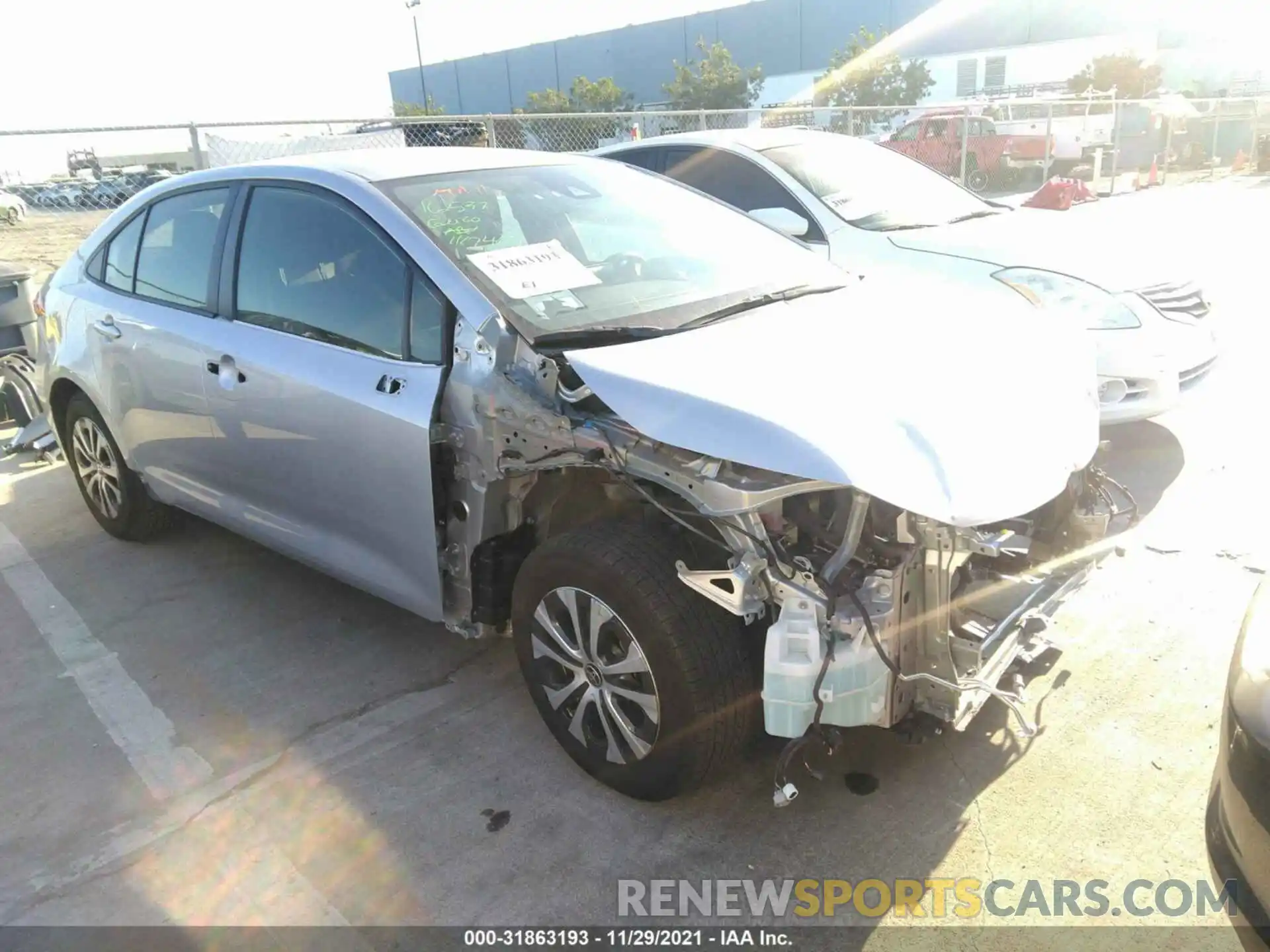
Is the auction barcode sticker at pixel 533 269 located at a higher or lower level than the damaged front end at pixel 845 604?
higher

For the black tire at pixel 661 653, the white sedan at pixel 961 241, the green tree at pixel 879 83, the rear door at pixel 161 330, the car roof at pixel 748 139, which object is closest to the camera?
the black tire at pixel 661 653

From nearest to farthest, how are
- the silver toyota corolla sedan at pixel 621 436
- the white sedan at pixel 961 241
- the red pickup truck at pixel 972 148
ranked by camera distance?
the silver toyota corolla sedan at pixel 621 436
the white sedan at pixel 961 241
the red pickup truck at pixel 972 148

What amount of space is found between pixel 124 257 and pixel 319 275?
160cm

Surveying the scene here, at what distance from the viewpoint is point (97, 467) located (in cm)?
482

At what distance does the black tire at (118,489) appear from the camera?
4.63 m

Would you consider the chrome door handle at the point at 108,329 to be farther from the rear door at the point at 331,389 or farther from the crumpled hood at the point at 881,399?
the crumpled hood at the point at 881,399

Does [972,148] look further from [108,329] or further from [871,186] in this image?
[108,329]

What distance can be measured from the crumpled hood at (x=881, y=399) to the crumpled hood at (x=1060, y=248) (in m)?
2.25

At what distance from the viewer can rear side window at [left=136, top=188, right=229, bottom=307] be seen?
385 cm

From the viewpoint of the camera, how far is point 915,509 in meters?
2.16

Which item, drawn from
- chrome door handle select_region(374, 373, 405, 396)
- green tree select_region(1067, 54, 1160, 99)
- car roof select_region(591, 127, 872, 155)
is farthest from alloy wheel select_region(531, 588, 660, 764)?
green tree select_region(1067, 54, 1160, 99)

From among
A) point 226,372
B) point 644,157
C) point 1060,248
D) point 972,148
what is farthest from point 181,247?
point 972,148

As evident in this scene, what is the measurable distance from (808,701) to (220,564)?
3.34 meters

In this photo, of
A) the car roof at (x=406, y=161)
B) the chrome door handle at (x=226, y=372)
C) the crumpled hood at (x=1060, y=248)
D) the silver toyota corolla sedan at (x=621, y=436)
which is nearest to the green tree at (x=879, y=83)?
the crumpled hood at (x=1060, y=248)
